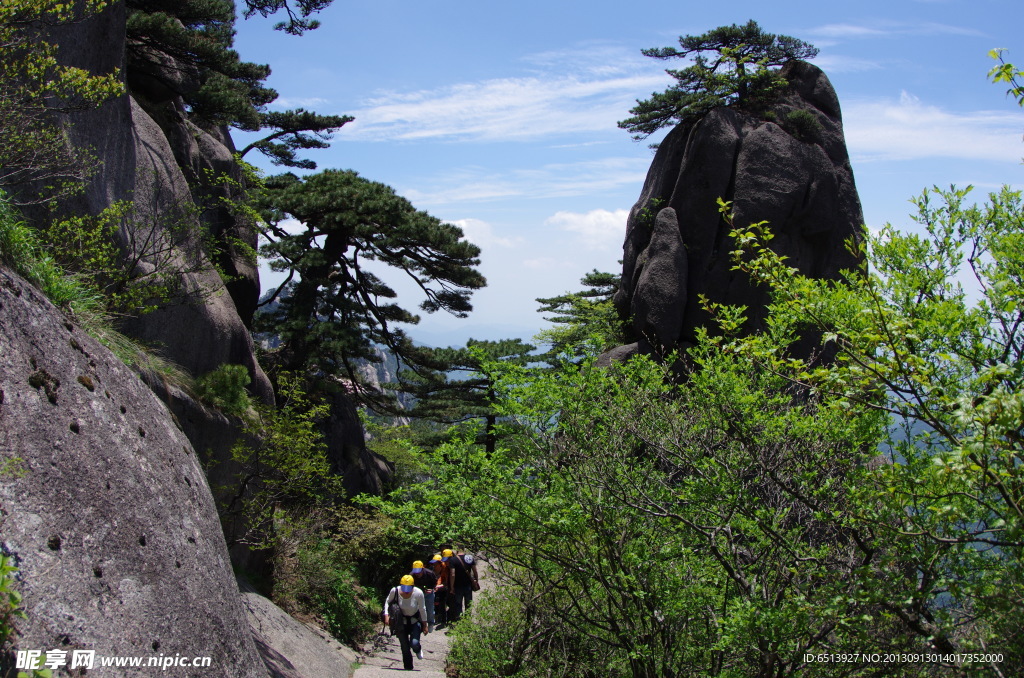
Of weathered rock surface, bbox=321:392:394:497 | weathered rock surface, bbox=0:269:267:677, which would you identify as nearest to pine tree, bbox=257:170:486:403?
weathered rock surface, bbox=321:392:394:497

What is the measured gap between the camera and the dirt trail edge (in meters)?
9.95

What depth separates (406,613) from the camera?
10.2 meters

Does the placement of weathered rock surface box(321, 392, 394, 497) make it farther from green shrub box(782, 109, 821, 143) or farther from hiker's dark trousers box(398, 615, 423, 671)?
green shrub box(782, 109, 821, 143)

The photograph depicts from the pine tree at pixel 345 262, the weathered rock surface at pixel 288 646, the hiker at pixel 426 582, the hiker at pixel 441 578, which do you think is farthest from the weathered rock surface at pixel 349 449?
the weathered rock surface at pixel 288 646

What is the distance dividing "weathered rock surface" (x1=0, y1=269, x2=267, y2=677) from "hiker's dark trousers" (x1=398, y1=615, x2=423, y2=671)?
155 inches

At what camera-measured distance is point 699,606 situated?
5949mm

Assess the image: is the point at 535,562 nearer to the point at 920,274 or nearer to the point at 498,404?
the point at 498,404

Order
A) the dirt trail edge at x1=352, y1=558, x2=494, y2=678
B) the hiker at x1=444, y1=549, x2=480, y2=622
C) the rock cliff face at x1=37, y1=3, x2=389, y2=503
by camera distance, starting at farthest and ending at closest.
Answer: the hiker at x1=444, y1=549, x2=480, y2=622 < the rock cliff face at x1=37, y1=3, x2=389, y2=503 < the dirt trail edge at x1=352, y1=558, x2=494, y2=678

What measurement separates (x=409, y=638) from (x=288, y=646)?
169 cm

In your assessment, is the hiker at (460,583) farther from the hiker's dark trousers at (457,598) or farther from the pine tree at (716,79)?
the pine tree at (716,79)

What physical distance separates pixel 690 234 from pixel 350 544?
529 inches

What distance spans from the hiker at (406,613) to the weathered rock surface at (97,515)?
12.4 ft

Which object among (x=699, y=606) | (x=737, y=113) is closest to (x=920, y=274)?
(x=699, y=606)

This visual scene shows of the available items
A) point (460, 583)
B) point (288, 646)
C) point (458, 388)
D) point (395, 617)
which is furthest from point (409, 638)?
point (458, 388)
